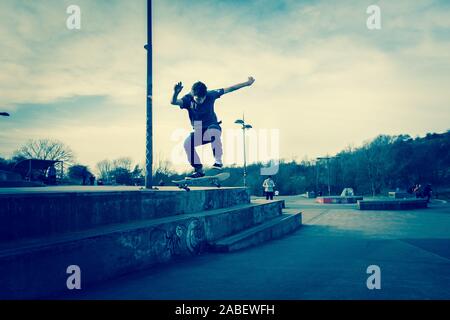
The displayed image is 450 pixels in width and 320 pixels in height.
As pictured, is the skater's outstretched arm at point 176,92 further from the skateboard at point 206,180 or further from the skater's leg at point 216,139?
the skateboard at point 206,180

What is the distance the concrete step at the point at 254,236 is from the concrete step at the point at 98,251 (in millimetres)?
331

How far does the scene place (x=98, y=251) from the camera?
4324 mm

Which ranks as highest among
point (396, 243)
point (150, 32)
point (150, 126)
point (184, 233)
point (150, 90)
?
point (150, 32)

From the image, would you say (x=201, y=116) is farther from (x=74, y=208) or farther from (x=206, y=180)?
(x=74, y=208)

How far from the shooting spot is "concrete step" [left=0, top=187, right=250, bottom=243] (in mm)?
3918

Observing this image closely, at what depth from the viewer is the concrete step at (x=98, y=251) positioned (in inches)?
131

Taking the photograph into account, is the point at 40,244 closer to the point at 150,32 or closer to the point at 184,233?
the point at 184,233

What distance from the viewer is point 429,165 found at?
6562cm

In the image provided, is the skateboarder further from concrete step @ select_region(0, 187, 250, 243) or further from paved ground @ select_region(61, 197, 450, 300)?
paved ground @ select_region(61, 197, 450, 300)

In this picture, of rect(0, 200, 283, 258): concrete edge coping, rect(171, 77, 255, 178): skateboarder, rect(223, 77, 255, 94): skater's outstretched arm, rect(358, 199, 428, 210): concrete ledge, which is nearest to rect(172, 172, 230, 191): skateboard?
rect(171, 77, 255, 178): skateboarder

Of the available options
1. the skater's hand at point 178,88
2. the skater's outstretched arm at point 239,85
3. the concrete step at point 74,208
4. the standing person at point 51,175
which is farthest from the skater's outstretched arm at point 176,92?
the standing person at point 51,175
